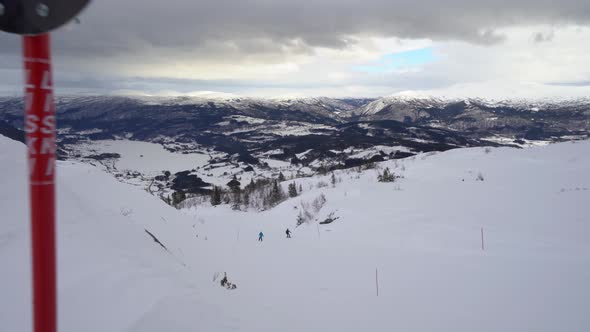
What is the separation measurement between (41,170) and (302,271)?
1007cm

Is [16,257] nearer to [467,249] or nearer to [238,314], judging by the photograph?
[238,314]

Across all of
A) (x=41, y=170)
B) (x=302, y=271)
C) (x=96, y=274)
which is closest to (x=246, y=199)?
(x=302, y=271)

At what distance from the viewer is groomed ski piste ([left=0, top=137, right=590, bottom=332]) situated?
14.2 feet

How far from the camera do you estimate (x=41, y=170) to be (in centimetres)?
179

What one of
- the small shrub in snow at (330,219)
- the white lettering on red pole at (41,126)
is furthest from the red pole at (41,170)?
the small shrub in snow at (330,219)

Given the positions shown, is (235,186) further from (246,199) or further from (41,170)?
(41,170)

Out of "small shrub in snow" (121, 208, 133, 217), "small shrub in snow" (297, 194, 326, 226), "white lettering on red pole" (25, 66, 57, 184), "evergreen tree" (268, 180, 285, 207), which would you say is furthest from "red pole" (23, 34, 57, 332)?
"evergreen tree" (268, 180, 285, 207)

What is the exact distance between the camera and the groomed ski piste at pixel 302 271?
4.32 metres

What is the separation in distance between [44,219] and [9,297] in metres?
2.82

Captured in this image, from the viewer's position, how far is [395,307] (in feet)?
25.3

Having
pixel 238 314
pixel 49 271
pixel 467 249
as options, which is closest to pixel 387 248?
pixel 467 249

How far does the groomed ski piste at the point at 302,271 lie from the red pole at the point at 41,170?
216cm

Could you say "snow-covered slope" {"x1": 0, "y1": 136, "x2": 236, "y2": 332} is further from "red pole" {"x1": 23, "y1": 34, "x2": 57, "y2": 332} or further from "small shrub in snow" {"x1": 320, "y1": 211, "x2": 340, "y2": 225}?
"small shrub in snow" {"x1": 320, "y1": 211, "x2": 340, "y2": 225}

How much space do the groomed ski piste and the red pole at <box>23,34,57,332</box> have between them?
2.16 meters
